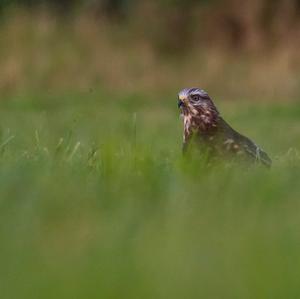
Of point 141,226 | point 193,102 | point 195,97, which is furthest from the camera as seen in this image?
point 195,97

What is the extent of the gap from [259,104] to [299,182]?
15002mm

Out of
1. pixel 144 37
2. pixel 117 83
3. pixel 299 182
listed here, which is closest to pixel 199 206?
pixel 299 182

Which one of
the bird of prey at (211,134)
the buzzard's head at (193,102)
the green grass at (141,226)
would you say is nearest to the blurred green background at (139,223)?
the green grass at (141,226)

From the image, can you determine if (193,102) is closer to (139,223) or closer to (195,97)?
(195,97)

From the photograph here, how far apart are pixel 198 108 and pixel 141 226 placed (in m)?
3.69

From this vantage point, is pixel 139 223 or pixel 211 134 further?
pixel 211 134

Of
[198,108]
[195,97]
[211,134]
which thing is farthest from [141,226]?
[195,97]

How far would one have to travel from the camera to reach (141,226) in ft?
15.2

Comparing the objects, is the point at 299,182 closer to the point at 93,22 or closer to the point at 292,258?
the point at 292,258

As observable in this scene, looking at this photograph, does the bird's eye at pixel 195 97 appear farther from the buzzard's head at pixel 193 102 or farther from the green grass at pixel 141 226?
the green grass at pixel 141 226

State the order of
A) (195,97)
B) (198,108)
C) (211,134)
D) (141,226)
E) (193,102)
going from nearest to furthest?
1. (141,226)
2. (211,134)
3. (198,108)
4. (193,102)
5. (195,97)

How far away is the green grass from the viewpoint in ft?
12.6

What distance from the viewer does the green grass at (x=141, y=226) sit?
3.85 metres

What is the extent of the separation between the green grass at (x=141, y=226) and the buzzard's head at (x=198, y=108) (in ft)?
2.42
